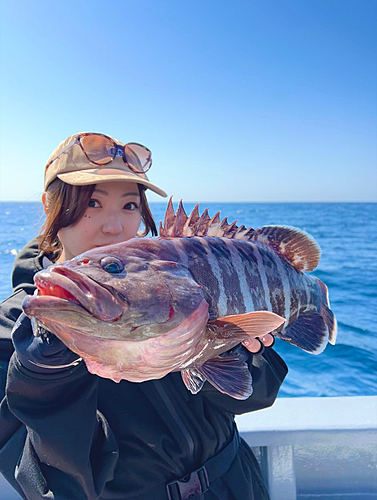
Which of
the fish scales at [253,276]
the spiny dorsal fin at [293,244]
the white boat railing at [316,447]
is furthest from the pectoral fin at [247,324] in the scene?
the white boat railing at [316,447]

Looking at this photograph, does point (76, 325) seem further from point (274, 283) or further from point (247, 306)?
point (274, 283)

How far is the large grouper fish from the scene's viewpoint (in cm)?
119

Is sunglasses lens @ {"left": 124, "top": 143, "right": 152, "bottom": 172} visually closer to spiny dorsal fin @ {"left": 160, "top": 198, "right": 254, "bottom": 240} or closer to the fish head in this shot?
spiny dorsal fin @ {"left": 160, "top": 198, "right": 254, "bottom": 240}

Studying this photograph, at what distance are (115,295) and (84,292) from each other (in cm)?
10

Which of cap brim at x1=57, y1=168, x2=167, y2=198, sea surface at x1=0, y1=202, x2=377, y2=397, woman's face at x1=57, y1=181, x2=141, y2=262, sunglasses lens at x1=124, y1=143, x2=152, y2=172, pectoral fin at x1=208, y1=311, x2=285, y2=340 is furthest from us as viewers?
sea surface at x1=0, y1=202, x2=377, y2=397

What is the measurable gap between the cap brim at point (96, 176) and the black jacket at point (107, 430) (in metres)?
0.54

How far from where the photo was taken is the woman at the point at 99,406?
1.56 metres

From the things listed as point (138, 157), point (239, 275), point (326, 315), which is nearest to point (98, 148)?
point (138, 157)

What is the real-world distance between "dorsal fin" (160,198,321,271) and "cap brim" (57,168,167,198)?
18.6 inches

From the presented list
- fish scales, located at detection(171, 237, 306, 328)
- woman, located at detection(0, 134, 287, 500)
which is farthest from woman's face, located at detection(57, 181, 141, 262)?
fish scales, located at detection(171, 237, 306, 328)

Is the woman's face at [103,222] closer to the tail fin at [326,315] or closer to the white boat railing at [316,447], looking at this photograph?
the tail fin at [326,315]

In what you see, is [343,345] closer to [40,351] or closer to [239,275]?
[239,275]

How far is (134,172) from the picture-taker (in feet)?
7.90

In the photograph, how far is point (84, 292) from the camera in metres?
1.18
